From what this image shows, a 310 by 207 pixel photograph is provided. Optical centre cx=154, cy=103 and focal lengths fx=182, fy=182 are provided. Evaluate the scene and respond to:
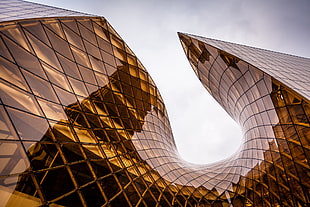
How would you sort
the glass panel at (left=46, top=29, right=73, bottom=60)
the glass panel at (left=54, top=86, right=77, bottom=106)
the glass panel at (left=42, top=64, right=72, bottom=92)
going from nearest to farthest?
the glass panel at (left=42, top=64, right=72, bottom=92), the glass panel at (left=54, top=86, right=77, bottom=106), the glass panel at (left=46, top=29, right=73, bottom=60)

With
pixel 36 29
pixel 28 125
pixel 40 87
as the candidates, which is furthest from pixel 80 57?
pixel 28 125

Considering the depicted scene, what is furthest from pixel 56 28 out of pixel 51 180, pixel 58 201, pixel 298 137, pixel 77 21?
pixel 298 137

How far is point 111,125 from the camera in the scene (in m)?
17.6

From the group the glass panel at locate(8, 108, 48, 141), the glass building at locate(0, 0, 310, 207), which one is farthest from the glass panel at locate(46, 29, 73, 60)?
the glass panel at locate(8, 108, 48, 141)

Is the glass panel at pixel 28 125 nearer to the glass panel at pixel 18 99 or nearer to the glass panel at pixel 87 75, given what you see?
the glass panel at pixel 18 99

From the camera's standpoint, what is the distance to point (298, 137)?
15.5m

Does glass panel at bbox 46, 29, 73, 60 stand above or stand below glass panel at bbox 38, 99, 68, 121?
above

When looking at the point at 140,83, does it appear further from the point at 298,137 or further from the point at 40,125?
the point at 298,137

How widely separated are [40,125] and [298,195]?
2157 centimetres

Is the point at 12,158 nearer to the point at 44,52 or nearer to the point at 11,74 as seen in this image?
the point at 11,74

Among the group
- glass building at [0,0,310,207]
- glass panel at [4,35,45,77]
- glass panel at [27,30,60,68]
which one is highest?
glass panel at [27,30,60,68]

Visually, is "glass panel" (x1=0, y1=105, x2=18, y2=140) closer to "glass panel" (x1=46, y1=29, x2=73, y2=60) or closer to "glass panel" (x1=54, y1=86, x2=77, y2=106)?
"glass panel" (x1=54, y1=86, x2=77, y2=106)

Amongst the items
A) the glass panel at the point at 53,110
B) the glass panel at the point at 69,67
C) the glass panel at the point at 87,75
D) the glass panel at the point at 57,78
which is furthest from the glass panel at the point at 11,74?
the glass panel at the point at 87,75

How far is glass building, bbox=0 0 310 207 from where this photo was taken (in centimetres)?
899
